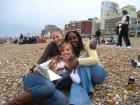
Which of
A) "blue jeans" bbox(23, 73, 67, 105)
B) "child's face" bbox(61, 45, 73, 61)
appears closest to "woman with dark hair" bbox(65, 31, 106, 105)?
"child's face" bbox(61, 45, 73, 61)

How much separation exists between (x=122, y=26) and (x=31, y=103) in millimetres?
11020

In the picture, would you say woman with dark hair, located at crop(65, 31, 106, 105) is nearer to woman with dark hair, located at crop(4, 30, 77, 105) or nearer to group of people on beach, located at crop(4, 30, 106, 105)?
group of people on beach, located at crop(4, 30, 106, 105)

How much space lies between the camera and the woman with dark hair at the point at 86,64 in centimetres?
Answer: 573

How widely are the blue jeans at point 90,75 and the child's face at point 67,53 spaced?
12.0 inches

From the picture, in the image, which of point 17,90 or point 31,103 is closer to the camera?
point 31,103

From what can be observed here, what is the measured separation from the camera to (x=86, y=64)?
5781 millimetres

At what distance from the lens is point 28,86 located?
5.35m

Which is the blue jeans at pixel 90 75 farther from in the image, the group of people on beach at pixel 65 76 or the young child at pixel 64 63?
the young child at pixel 64 63

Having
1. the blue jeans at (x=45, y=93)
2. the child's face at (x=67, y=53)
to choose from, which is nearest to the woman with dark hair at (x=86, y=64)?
the child's face at (x=67, y=53)

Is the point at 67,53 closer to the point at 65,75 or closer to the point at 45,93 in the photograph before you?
the point at 65,75

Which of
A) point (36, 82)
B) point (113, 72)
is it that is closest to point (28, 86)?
point (36, 82)

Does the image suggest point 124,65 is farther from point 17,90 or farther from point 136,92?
point 17,90

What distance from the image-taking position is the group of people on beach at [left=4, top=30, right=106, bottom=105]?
5.04 m

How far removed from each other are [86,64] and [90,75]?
0.22 meters
